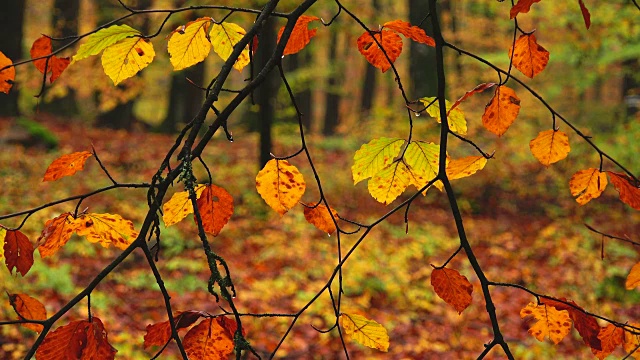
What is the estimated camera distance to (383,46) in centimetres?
111

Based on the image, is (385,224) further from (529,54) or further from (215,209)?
(215,209)

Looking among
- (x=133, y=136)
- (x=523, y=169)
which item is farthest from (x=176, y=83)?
(x=523, y=169)

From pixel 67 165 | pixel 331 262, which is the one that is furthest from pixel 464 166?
pixel 331 262

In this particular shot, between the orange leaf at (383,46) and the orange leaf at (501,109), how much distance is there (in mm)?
203

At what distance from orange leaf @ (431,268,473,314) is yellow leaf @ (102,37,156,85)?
617mm

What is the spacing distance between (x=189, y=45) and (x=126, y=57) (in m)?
0.12

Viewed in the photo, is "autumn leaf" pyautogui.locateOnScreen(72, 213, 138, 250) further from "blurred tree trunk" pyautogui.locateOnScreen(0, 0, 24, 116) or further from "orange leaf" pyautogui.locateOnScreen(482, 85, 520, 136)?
"blurred tree trunk" pyautogui.locateOnScreen(0, 0, 24, 116)

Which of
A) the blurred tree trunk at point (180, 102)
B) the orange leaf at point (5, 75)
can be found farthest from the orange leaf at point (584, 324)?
the blurred tree trunk at point (180, 102)

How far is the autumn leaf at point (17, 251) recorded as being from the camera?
904 mm

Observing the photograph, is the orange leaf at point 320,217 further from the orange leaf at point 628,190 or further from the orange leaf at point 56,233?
the orange leaf at point 628,190

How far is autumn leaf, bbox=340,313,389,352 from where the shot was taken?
949 millimetres

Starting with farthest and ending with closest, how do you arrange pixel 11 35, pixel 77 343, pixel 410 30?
1. pixel 11 35
2. pixel 410 30
3. pixel 77 343

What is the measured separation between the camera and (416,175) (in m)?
1.05

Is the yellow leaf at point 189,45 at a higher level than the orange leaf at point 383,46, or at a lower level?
lower
